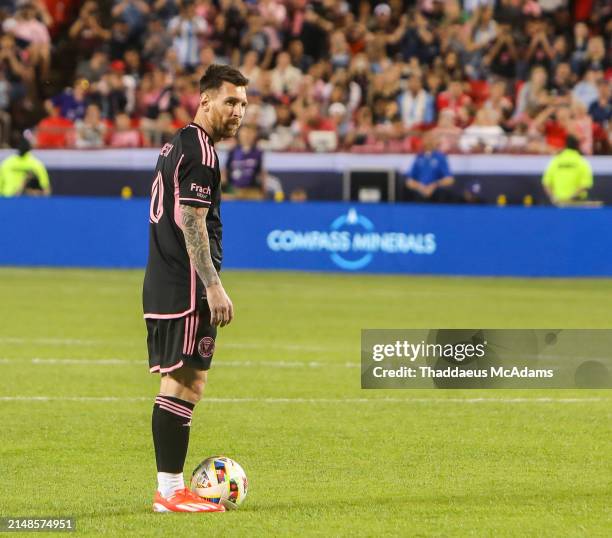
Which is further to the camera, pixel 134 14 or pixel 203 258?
pixel 134 14

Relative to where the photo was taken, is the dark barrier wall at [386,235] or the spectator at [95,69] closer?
the dark barrier wall at [386,235]

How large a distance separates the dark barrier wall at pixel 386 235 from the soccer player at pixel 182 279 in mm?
15578

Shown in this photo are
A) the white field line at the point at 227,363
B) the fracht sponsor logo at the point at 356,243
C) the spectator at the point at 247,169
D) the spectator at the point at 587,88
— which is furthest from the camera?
the spectator at the point at 587,88

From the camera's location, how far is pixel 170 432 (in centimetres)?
680

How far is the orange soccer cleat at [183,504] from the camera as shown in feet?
22.2

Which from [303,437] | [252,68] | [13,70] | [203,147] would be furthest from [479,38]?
[203,147]

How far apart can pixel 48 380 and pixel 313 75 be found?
54.3 feet

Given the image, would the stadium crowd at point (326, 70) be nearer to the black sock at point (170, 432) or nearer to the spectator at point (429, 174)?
the spectator at point (429, 174)

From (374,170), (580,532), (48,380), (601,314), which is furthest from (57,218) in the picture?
(580,532)

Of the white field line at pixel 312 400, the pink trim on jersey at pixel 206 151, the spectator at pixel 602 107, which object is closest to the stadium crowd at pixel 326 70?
the spectator at pixel 602 107

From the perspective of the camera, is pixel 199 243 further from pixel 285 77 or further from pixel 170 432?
pixel 285 77

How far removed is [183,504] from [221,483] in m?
0.22

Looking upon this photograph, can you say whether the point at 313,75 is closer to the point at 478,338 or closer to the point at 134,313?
the point at 134,313

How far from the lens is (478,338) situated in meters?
6.98
